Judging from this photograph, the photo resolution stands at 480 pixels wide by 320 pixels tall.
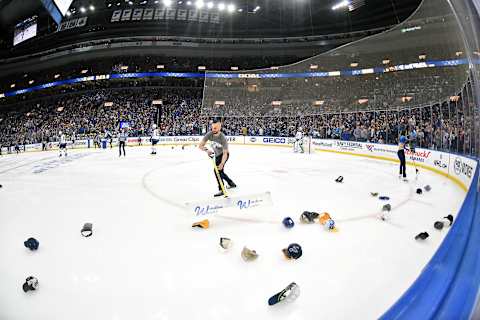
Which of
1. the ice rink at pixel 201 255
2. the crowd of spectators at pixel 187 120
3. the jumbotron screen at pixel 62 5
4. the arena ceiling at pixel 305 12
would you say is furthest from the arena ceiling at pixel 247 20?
the ice rink at pixel 201 255

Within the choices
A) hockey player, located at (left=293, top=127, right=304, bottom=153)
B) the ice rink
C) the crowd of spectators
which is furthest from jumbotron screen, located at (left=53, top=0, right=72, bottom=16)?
hockey player, located at (left=293, top=127, right=304, bottom=153)

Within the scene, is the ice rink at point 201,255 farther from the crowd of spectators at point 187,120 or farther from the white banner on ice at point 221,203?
the crowd of spectators at point 187,120

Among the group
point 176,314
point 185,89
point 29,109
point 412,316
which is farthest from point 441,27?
point 29,109

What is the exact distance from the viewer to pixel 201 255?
2.95 m

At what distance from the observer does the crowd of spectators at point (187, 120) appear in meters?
6.80

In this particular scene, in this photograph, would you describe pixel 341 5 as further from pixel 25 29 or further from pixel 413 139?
pixel 25 29

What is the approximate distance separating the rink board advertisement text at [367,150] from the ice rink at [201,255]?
2.13 feet

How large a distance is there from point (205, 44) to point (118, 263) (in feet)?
116

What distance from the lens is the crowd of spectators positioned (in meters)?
6.80

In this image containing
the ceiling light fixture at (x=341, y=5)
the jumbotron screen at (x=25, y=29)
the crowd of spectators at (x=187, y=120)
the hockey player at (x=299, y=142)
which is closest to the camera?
the crowd of spectators at (x=187, y=120)

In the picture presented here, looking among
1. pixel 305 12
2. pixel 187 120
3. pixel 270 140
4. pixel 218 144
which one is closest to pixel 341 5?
pixel 305 12

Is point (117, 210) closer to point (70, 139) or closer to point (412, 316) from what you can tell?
point (412, 316)

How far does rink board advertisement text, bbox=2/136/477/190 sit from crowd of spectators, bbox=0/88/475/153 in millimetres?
288

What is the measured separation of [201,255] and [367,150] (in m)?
11.3
